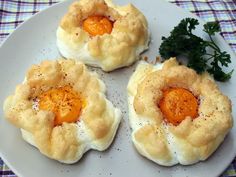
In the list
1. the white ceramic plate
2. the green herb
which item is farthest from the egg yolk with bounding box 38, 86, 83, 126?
the green herb

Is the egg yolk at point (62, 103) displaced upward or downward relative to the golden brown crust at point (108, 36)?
downward

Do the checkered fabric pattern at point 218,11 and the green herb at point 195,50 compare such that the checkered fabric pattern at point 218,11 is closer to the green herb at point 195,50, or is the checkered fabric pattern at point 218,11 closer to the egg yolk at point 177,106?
the green herb at point 195,50

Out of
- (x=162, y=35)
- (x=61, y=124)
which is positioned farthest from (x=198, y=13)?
(x=61, y=124)

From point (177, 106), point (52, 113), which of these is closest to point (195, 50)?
point (177, 106)

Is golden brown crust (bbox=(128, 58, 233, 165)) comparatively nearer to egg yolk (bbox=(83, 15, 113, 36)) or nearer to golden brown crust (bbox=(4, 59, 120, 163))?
golden brown crust (bbox=(4, 59, 120, 163))

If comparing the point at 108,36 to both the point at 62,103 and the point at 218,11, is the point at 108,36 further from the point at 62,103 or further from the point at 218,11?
the point at 218,11

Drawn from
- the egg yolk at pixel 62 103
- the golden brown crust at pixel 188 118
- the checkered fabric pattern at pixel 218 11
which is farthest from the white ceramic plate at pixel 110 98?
the checkered fabric pattern at pixel 218 11
